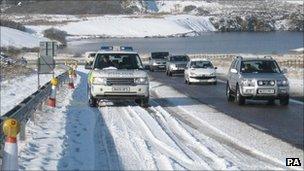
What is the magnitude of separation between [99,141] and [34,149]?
1.59 m

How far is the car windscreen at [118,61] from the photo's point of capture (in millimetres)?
19897

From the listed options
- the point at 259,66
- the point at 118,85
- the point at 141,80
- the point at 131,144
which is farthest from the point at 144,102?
the point at 131,144

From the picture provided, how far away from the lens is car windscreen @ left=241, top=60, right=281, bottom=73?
70.1 feet

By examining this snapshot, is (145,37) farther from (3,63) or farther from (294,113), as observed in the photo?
(294,113)

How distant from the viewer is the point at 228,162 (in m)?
9.78

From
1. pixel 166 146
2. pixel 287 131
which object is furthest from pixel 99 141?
pixel 287 131

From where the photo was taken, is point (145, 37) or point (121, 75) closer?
point (121, 75)

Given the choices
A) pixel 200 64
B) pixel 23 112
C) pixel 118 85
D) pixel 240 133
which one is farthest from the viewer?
pixel 200 64

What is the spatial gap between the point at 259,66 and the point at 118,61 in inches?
194

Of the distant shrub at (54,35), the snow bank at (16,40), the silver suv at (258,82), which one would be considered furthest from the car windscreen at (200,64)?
the distant shrub at (54,35)

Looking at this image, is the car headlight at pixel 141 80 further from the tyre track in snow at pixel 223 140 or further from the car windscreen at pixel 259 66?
the car windscreen at pixel 259 66

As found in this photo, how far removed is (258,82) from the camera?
20219 millimetres

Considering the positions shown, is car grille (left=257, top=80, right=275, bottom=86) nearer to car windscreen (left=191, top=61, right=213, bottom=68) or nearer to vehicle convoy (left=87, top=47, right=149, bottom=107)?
vehicle convoy (left=87, top=47, right=149, bottom=107)

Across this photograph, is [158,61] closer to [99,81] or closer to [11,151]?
[99,81]
